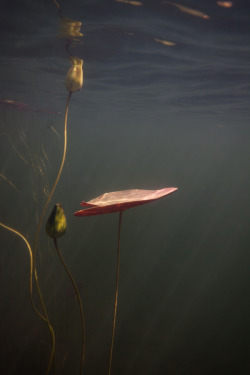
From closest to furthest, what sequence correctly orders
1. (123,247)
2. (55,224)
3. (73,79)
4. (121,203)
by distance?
1. (121,203)
2. (55,224)
3. (73,79)
4. (123,247)

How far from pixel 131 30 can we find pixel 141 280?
1331 centimetres

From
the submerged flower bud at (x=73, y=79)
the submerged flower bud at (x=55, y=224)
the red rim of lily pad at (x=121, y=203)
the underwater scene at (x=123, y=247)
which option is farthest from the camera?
the underwater scene at (x=123, y=247)

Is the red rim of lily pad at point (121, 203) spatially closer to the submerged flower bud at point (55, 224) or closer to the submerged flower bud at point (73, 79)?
the submerged flower bud at point (55, 224)

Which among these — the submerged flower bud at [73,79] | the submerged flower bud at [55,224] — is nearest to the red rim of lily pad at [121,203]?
the submerged flower bud at [55,224]

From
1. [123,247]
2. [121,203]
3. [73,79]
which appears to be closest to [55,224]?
[121,203]

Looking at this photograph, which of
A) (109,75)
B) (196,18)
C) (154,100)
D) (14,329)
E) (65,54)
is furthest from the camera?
(154,100)

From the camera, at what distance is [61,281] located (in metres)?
11.7

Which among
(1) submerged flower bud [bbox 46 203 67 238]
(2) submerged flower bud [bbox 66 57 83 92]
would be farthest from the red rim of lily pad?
(2) submerged flower bud [bbox 66 57 83 92]

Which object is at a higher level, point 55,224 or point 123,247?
point 55,224

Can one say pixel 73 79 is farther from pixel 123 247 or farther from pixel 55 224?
pixel 123 247

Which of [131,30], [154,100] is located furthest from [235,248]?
[131,30]

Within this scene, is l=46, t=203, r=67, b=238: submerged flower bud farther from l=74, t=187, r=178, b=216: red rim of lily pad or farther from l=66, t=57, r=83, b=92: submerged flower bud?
l=66, t=57, r=83, b=92: submerged flower bud

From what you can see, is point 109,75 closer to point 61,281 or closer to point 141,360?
point 61,281

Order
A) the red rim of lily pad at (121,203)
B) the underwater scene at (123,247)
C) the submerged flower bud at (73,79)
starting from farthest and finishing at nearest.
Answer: the underwater scene at (123,247)
the submerged flower bud at (73,79)
the red rim of lily pad at (121,203)
